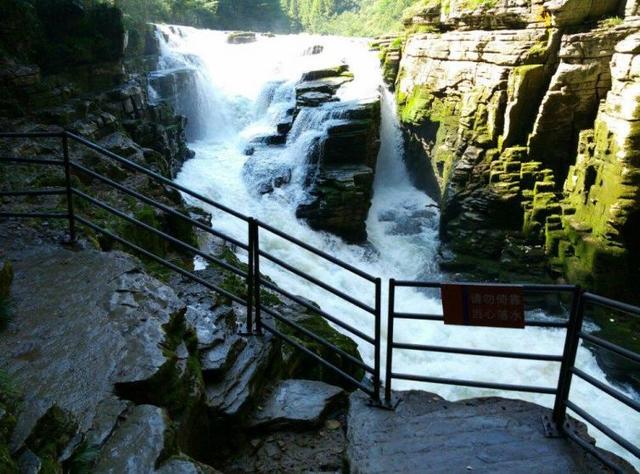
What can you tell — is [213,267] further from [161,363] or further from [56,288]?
[161,363]

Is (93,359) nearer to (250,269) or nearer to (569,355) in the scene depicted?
(250,269)

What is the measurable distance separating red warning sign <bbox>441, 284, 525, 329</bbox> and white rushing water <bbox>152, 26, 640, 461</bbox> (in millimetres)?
6047

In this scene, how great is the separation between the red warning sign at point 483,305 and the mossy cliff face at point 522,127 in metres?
10.5

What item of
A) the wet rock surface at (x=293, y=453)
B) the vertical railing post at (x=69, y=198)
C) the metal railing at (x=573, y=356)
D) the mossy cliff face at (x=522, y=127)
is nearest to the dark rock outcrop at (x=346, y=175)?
the mossy cliff face at (x=522, y=127)

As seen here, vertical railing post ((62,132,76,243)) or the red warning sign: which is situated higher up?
vertical railing post ((62,132,76,243))

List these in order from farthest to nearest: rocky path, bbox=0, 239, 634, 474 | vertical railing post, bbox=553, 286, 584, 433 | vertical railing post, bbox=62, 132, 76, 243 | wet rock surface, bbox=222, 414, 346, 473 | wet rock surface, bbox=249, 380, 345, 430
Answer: vertical railing post, bbox=62, 132, 76, 243, wet rock surface, bbox=249, 380, 345, 430, wet rock surface, bbox=222, 414, 346, 473, vertical railing post, bbox=553, 286, 584, 433, rocky path, bbox=0, 239, 634, 474

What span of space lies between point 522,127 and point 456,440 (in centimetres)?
1316

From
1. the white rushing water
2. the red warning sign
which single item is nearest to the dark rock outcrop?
the white rushing water

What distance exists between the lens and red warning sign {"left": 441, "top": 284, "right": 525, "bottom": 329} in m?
3.21

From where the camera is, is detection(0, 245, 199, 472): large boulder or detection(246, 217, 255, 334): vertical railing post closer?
detection(0, 245, 199, 472): large boulder

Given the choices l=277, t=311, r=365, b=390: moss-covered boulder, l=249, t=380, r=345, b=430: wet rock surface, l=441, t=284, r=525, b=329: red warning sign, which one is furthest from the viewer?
l=277, t=311, r=365, b=390: moss-covered boulder

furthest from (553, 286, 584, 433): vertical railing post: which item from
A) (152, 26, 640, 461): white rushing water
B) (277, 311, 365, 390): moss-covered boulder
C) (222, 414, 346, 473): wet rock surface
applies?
(152, 26, 640, 461): white rushing water

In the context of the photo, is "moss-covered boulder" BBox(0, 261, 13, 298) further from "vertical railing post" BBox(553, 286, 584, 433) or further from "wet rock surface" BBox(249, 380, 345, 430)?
"vertical railing post" BBox(553, 286, 584, 433)

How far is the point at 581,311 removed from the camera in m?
3.04
